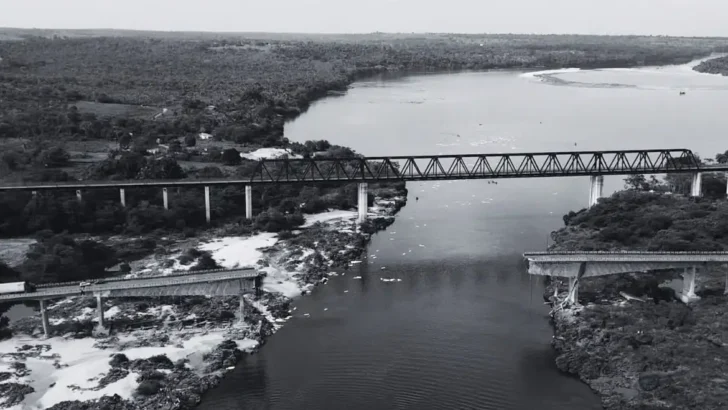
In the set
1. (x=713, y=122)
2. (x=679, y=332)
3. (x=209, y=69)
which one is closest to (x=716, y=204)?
(x=679, y=332)

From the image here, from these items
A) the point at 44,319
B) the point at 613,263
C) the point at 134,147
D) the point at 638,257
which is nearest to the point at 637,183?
the point at 638,257

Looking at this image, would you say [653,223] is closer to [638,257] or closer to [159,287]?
[638,257]

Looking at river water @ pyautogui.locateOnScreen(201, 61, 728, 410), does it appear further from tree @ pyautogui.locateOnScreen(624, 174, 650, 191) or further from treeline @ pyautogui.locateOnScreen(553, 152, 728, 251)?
treeline @ pyautogui.locateOnScreen(553, 152, 728, 251)

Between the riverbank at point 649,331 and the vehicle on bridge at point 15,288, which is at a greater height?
the vehicle on bridge at point 15,288

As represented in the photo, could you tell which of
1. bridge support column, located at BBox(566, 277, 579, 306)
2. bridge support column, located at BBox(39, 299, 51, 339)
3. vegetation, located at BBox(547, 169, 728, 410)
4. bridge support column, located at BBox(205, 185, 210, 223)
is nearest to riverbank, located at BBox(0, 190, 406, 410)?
bridge support column, located at BBox(39, 299, 51, 339)

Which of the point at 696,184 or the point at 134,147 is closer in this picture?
the point at 696,184

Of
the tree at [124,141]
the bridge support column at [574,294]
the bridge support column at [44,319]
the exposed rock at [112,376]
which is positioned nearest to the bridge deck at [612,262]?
the bridge support column at [574,294]

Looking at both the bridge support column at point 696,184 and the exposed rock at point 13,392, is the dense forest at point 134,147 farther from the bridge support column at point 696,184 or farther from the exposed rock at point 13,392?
the bridge support column at point 696,184
